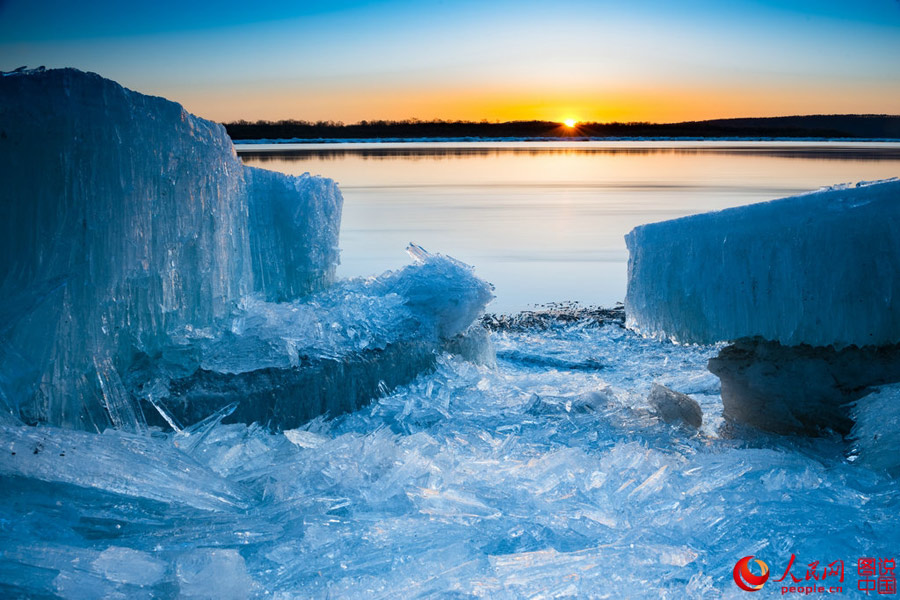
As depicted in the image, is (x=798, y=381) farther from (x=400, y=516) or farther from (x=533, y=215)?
(x=533, y=215)

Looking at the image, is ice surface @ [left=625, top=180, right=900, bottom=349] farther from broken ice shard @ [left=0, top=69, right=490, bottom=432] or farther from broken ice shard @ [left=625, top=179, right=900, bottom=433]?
broken ice shard @ [left=0, top=69, right=490, bottom=432]

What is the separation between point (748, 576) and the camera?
6.96 ft

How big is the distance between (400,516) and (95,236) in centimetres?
182

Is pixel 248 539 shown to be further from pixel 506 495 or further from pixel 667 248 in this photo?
pixel 667 248

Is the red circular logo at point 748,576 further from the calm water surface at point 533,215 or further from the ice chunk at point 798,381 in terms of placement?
the calm water surface at point 533,215

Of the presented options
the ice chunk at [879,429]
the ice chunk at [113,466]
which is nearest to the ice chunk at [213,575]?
the ice chunk at [113,466]

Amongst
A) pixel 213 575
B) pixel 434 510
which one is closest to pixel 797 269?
pixel 434 510

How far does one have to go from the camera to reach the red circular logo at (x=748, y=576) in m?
2.07

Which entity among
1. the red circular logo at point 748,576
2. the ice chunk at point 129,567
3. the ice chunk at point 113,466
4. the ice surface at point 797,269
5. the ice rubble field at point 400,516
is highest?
the ice surface at point 797,269

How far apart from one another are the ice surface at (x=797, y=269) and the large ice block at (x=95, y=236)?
8.47ft

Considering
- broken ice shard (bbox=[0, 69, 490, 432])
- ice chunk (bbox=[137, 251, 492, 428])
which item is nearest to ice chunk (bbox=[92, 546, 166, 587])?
broken ice shard (bbox=[0, 69, 490, 432])

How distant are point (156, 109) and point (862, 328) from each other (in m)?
3.66

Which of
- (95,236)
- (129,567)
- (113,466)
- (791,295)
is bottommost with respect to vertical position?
(129,567)

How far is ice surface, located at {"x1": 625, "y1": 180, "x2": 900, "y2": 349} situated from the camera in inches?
142
